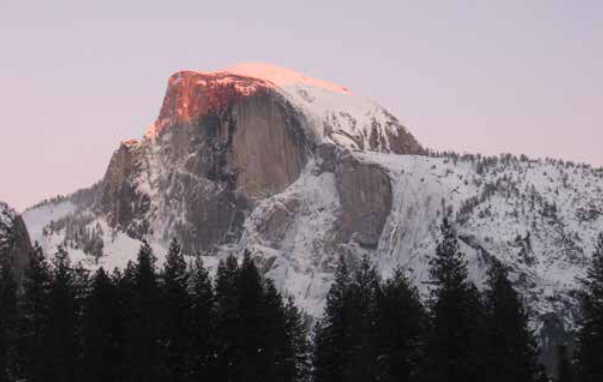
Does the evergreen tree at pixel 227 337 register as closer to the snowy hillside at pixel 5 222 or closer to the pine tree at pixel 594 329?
the pine tree at pixel 594 329

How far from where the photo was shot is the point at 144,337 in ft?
289

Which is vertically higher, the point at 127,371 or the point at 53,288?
the point at 53,288

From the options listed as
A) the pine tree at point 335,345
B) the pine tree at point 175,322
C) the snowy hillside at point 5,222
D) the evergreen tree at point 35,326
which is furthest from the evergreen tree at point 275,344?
the snowy hillside at point 5,222

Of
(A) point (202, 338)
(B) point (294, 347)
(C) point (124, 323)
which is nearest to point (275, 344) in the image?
(A) point (202, 338)

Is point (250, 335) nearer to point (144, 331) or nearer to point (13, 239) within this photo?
point (144, 331)

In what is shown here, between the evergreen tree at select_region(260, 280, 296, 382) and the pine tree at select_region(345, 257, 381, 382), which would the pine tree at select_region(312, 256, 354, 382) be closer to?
the pine tree at select_region(345, 257, 381, 382)

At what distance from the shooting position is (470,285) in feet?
312

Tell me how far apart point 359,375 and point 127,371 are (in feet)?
Result: 52.1

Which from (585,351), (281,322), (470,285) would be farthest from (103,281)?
(585,351)

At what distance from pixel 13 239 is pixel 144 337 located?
6042 centimetres

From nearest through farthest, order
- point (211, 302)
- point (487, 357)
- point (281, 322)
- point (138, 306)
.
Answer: point (487, 357) < point (138, 306) < point (211, 302) < point (281, 322)

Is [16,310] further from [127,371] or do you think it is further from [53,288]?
[127,371]

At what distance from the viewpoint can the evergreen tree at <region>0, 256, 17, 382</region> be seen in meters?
94.2

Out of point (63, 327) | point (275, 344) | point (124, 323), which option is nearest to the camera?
point (124, 323)
